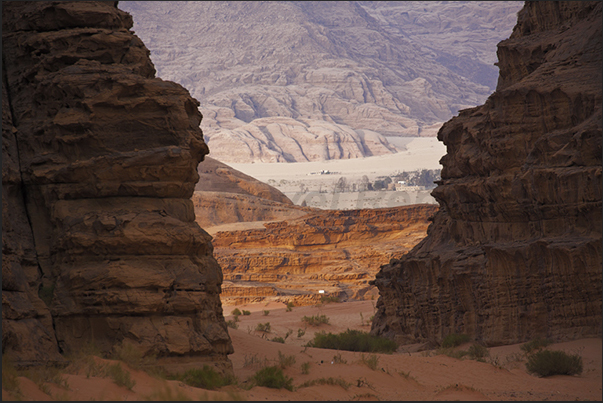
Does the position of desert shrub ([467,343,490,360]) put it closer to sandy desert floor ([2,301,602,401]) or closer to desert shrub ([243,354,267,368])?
sandy desert floor ([2,301,602,401])

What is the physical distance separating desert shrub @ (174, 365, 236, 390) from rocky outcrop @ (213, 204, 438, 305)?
23.6 meters

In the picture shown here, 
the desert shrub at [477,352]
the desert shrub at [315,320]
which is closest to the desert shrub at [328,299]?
the desert shrub at [315,320]

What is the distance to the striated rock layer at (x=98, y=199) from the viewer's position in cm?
966

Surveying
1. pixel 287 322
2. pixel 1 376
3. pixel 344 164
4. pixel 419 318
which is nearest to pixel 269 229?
pixel 287 322

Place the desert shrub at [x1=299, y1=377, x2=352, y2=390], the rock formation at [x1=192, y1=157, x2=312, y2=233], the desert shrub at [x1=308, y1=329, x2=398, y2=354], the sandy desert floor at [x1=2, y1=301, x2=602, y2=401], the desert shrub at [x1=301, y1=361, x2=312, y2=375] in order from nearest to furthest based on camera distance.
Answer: the sandy desert floor at [x1=2, y1=301, x2=602, y2=401], the desert shrub at [x1=299, y1=377, x2=352, y2=390], the desert shrub at [x1=301, y1=361, x2=312, y2=375], the desert shrub at [x1=308, y1=329, x2=398, y2=354], the rock formation at [x1=192, y1=157, x2=312, y2=233]

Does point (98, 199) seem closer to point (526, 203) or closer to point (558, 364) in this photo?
point (558, 364)

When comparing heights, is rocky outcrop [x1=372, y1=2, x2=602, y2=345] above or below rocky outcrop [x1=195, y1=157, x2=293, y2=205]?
below

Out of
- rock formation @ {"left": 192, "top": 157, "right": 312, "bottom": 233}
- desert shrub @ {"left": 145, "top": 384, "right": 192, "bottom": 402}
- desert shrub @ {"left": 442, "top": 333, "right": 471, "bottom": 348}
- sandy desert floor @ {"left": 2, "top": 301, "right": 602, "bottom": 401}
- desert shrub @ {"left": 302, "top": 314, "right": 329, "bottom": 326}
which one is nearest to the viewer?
desert shrub @ {"left": 145, "top": 384, "right": 192, "bottom": 402}

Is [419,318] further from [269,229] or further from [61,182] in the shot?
[269,229]

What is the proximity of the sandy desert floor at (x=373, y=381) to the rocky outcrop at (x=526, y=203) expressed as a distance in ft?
3.21

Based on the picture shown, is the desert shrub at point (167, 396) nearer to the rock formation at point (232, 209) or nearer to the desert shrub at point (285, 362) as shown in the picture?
the desert shrub at point (285, 362)

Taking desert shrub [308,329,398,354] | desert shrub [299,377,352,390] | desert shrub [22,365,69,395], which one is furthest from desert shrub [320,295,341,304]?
desert shrub [22,365,69,395]

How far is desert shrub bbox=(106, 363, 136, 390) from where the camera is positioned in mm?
8461

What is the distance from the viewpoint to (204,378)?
943 centimetres
